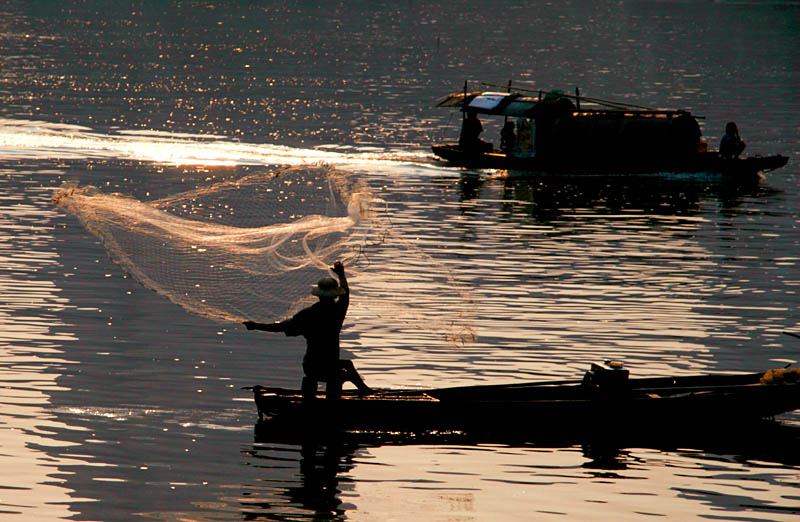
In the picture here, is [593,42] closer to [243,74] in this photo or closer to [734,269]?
[243,74]

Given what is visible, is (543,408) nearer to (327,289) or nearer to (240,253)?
(327,289)

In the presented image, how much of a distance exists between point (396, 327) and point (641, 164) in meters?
27.0

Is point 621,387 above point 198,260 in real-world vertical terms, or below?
below

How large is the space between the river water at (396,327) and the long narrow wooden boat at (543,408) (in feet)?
1.28

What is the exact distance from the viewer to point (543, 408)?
62.3 ft

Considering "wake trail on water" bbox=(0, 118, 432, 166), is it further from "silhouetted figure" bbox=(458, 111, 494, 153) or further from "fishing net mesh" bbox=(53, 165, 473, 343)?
"fishing net mesh" bbox=(53, 165, 473, 343)

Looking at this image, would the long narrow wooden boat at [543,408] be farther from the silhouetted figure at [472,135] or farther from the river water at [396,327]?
the silhouetted figure at [472,135]

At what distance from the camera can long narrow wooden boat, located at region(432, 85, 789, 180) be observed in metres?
50.9

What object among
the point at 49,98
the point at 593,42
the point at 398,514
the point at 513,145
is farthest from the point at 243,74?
the point at 398,514

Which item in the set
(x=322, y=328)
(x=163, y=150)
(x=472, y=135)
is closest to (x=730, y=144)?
(x=472, y=135)

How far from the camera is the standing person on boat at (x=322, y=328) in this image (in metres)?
18.2

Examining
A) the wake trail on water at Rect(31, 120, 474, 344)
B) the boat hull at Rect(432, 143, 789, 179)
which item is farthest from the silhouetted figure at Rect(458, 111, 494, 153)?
the wake trail on water at Rect(31, 120, 474, 344)

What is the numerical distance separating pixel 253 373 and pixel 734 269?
52.6ft

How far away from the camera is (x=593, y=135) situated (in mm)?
51438
